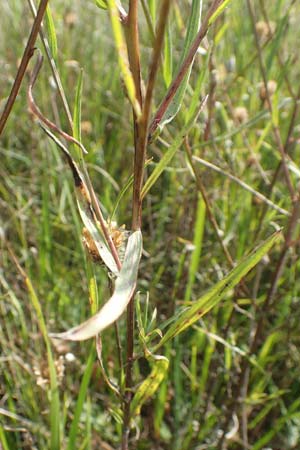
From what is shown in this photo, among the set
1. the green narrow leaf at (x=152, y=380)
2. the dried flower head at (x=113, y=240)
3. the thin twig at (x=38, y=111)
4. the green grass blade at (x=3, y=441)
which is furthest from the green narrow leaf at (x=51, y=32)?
the green grass blade at (x=3, y=441)

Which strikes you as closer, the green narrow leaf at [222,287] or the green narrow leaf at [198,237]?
the green narrow leaf at [222,287]

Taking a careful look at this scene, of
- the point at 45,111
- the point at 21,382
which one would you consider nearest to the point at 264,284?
the point at 21,382

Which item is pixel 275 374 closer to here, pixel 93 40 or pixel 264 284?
pixel 264 284

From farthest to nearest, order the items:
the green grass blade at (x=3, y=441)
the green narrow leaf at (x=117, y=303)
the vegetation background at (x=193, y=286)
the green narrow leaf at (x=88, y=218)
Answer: the vegetation background at (x=193, y=286)
the green grass blade at (x=3, y=441)
the green narrow leaf at (x=88, y=218)
the green narrow leaf at (x=117, y=303)

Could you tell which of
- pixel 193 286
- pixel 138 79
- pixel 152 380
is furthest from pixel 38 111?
pixel 193 286

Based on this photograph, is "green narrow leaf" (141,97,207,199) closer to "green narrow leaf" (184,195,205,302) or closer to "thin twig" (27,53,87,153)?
"thin twig" (27,53,87,153)

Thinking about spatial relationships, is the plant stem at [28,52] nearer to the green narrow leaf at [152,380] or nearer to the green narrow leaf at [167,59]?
the green narrow leaf at [167,59]

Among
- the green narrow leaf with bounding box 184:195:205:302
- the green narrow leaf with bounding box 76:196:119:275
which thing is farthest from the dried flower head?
the green narrow leaf with bounding box 184:195:205:302

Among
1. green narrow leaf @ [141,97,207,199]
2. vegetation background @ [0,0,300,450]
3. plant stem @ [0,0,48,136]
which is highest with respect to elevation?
plant stem @ [0,0,48,136]
